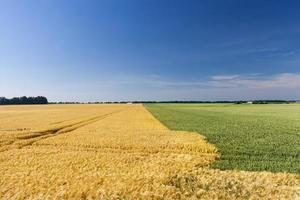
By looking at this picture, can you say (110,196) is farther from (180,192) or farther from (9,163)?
(9,163)

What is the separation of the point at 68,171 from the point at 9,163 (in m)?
3.79

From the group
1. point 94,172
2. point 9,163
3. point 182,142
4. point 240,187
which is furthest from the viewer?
point 182,142

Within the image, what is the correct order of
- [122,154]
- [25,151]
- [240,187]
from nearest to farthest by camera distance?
[240,187] → [122,154] → [25,151]

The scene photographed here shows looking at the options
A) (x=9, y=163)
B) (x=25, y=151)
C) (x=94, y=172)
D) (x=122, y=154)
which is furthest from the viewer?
(x=25, y=151)

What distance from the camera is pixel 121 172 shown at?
48.3 ft

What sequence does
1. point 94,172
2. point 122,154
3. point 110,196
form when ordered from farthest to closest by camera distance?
point 122,154, point 94,172, point 110,196

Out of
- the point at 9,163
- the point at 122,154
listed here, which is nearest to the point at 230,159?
the point at 122,154

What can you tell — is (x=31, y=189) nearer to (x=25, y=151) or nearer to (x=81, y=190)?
(x=81, y=190)

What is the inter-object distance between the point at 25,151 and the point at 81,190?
9.78 m

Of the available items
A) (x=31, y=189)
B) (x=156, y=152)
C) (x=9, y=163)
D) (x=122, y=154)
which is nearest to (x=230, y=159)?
(x=156, y=152)

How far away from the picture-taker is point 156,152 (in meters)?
20.0

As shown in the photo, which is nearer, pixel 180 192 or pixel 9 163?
pixel 180 192

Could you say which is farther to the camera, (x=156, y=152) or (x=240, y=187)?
(x=156, y=152)

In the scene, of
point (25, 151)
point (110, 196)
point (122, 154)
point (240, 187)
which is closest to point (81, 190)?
point (110, 196)
